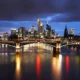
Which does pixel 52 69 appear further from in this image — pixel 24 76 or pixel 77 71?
pixel 24 76

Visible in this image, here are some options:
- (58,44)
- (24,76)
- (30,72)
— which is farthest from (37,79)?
(58,44)

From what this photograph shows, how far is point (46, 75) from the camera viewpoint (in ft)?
83.4

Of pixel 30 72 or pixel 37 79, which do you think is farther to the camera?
pixel 30 72

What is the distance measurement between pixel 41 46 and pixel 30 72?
124ft

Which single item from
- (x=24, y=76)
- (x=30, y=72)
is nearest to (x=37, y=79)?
(x=24, y=76)

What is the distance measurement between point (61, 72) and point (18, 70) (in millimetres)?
3786

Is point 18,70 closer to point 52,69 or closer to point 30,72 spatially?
point 30,72

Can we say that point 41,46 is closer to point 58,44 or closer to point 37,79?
point 58,44

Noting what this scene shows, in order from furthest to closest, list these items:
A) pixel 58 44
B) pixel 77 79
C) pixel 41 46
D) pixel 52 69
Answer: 1. pixel 41 46
2. pixel 58 44
3. pixel 52 69
4. pixel 77 79

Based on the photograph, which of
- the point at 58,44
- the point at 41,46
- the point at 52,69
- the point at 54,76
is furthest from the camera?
the point at 41,46

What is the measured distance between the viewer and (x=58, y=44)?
1817 inches

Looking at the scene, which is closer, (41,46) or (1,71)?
(1,71)

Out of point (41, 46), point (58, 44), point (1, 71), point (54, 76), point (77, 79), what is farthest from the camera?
point (41, 46)

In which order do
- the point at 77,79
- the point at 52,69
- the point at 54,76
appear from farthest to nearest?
1. the point at 52,69
2. the point at 54,76
3. the point at 77,79
